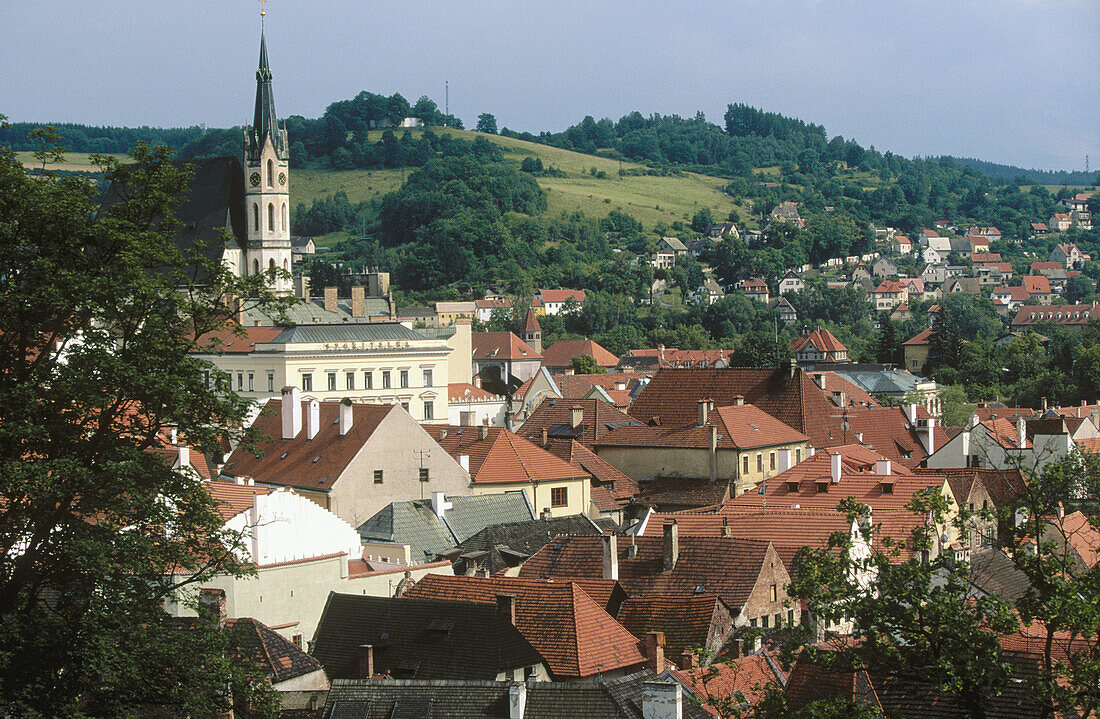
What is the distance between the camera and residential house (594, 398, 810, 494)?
53.2 meters

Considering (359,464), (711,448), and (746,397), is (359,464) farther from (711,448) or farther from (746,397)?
(746,397)

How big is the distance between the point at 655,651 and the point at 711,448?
26.8 m

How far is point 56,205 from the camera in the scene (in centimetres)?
1923

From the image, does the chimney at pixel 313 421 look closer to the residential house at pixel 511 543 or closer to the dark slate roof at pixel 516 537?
the residential house at pixel 511 543

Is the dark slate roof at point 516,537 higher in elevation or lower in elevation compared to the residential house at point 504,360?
higher

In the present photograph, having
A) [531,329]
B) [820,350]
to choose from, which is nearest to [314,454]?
[820,350]

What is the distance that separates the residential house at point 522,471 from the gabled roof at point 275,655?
20.2m

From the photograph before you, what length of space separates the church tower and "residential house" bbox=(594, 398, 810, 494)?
5673 cm

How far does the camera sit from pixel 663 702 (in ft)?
70.5

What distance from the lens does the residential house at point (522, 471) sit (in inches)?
1875

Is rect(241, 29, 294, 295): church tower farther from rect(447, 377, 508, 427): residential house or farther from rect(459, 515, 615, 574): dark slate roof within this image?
rect(459, 515, 615, 574): dark slate roof

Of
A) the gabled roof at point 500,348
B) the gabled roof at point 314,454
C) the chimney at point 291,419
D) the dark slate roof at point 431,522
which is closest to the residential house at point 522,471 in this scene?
the gabled roof at point 314,454

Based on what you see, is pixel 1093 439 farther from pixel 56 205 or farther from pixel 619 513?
pixel 56 205

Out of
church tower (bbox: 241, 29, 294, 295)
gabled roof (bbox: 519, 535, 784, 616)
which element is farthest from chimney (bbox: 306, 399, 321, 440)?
church tower (bbox: 241, 29, 294, 295)
